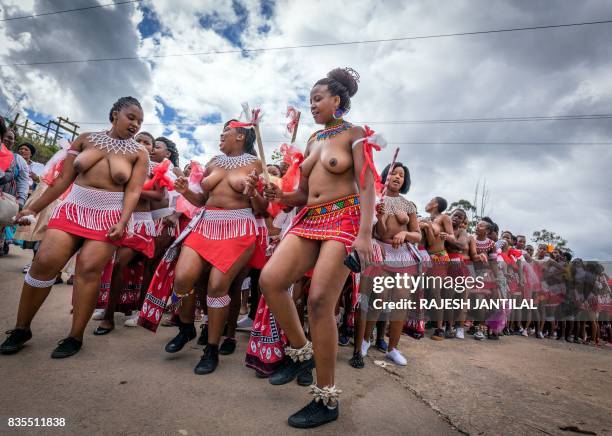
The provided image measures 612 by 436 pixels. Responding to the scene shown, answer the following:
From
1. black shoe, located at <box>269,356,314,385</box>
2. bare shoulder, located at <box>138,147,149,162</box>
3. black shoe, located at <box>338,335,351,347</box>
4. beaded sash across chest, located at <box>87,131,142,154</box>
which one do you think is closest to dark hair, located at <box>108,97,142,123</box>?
beaded sash across chest, located at <box>87,131,142,154</box>

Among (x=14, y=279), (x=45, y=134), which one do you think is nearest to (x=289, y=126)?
(x=14, y=279)

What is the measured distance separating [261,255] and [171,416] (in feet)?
4.97

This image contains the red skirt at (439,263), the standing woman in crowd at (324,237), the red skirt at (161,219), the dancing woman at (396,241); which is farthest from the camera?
the red skirt at (439,263)

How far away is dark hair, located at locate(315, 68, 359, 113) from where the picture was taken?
2.39 m

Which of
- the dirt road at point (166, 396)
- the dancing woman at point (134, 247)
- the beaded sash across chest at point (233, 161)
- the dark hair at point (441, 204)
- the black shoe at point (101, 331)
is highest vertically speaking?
the dark hair at point (441, 204)

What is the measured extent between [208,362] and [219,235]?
97 centimetres

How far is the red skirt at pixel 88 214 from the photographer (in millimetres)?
2545

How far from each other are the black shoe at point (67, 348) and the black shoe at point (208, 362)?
3.04 ft

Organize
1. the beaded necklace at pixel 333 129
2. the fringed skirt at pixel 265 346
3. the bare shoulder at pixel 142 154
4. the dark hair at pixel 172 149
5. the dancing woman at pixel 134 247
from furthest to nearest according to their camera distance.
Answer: the dark hair at pixel 172 149 → the dancing woman at pixel 134 247 → the bare shoulder at pixel 142 154 → the fringed skirt at pixel 265 346 → the beaded necklace at pixel 333 129

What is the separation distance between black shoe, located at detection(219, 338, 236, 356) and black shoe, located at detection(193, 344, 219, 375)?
0.42 m

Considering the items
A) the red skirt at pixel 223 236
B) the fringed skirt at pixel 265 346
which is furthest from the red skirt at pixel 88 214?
the fringed skirt at pixel 265 346

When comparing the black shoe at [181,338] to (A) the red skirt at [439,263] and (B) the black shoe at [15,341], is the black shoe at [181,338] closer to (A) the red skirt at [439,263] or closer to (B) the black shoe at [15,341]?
(B) the black shoe at [15,341]

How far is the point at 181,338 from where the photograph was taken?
2.70 meters

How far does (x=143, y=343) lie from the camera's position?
2.88 m
